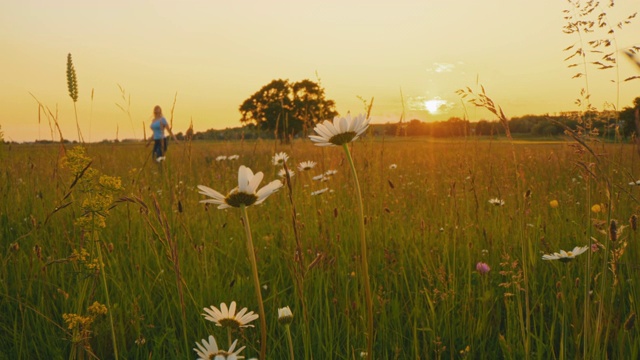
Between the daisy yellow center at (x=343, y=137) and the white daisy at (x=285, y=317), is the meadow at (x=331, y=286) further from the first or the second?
the daisy yellow center at (x=343, y=137)

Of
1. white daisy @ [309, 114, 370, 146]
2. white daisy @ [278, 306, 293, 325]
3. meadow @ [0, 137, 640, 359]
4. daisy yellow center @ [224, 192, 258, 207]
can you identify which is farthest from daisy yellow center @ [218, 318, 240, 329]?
white daisy @ [309, 114, 370, 146]

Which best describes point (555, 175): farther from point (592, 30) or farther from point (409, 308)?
point (409, 308)

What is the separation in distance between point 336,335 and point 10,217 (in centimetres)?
281

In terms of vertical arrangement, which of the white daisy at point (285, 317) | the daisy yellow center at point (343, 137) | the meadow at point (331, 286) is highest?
the daisy yellow center at point (343, 137)

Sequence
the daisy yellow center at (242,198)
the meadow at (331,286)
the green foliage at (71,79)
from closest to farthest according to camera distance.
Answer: the daisy yellow center at (242,198)
the meadow at (331,286)
the green foliage at (71,79)

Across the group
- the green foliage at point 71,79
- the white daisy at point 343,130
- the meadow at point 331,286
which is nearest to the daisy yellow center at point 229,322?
the meadow at point 331,286

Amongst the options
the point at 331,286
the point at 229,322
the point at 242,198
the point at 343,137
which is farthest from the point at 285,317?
the point at 331,286

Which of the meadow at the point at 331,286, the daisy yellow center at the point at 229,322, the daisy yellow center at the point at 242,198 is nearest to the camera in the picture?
the daisy yellow center at the point at 242,198

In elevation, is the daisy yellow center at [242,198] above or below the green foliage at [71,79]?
below

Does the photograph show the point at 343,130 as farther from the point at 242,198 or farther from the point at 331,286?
the point at 331,286

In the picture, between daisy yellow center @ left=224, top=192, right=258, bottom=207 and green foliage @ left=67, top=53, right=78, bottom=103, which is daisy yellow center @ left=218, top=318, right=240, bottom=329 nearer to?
daisy yellow center @ left=224, top=192, right=258, bottom=207

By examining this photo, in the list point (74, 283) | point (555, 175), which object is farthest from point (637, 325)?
point (555, 175)

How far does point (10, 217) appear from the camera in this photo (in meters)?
3.33

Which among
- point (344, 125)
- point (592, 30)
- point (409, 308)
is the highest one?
point (592, 30)
